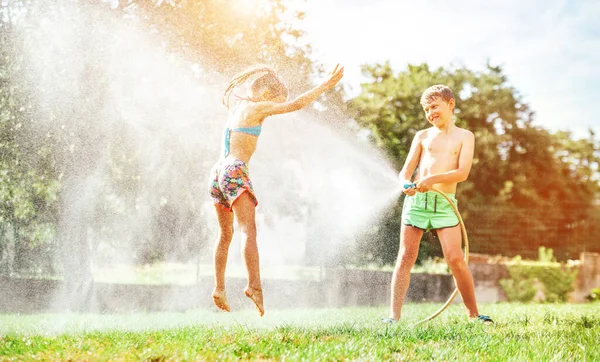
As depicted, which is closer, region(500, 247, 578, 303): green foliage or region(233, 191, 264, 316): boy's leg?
region(233, 191, 264, 316): boy's leg

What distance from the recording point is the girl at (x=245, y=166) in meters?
4.22

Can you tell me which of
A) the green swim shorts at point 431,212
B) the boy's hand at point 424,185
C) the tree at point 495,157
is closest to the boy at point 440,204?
the green swim shorts at point 431,212

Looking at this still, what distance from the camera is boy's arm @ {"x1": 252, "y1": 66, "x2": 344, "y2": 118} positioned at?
4055mm

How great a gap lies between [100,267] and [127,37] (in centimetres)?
446

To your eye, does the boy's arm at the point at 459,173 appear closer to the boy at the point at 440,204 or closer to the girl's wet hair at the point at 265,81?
the boy at the point at 440,204

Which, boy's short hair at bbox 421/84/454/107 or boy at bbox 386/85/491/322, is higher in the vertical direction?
boy's short hair at bbox 421/84/454/107

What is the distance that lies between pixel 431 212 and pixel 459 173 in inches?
15.5

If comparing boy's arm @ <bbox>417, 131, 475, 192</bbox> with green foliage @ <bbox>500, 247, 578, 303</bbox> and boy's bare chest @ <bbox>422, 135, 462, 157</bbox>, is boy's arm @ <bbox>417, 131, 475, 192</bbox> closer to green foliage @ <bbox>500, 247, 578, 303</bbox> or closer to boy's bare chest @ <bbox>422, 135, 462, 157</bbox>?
boy's bare chest @ <bbox>422, 135, 462, 157</bbox>

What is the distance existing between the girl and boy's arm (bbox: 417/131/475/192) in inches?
43.7

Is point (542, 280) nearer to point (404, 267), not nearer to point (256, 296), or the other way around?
point (404, 267)

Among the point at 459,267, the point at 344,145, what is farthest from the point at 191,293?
the point at 459,267

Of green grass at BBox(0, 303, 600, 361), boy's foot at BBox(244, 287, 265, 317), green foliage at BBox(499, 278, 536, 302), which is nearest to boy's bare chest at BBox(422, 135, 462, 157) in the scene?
green grass at BBox(0, 303, 600, 361)

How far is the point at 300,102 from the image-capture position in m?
4.07

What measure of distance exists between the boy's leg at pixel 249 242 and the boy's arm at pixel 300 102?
1.95 feet
